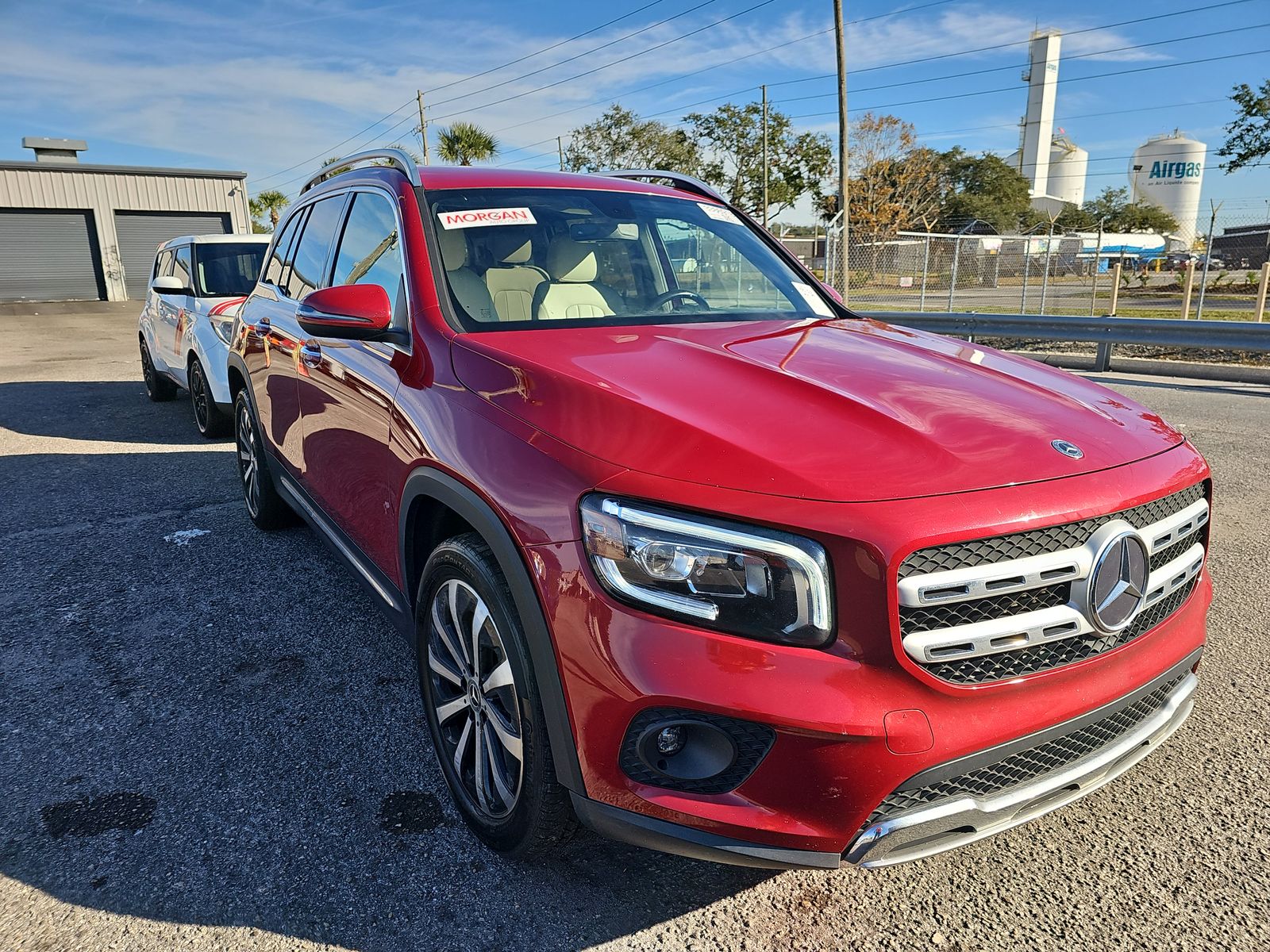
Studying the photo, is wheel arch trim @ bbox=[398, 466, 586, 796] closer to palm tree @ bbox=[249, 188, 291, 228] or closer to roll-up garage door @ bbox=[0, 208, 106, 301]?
roll-up garage door @ bbox=[0, 208, 106, 301]

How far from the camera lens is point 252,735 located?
9.38ft

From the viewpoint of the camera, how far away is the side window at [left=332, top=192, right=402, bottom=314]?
2.92 meters

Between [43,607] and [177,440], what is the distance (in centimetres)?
396

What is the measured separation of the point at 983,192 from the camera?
236 feet

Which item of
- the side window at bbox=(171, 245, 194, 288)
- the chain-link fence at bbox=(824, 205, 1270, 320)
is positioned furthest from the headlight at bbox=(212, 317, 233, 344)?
the chain-link fence at bbox=(824, 205, 1270, 320)

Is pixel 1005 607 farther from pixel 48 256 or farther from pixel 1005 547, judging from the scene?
pixel 48 256

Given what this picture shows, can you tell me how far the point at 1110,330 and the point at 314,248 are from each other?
33.1 feet

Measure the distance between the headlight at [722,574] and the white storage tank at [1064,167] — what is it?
101m

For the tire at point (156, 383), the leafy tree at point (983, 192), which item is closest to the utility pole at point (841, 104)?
the tire at point (156, 383)

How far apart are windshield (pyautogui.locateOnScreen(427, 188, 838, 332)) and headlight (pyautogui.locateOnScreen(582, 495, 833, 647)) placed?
1150 millimetres

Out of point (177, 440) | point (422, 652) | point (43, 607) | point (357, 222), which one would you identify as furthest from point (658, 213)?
point (177, 440)

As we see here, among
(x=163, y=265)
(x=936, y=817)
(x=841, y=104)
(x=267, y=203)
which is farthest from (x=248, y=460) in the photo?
(x=267, y=203)

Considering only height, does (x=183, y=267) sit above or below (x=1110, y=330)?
above

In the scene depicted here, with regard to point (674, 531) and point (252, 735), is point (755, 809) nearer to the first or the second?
point (674, 531)
